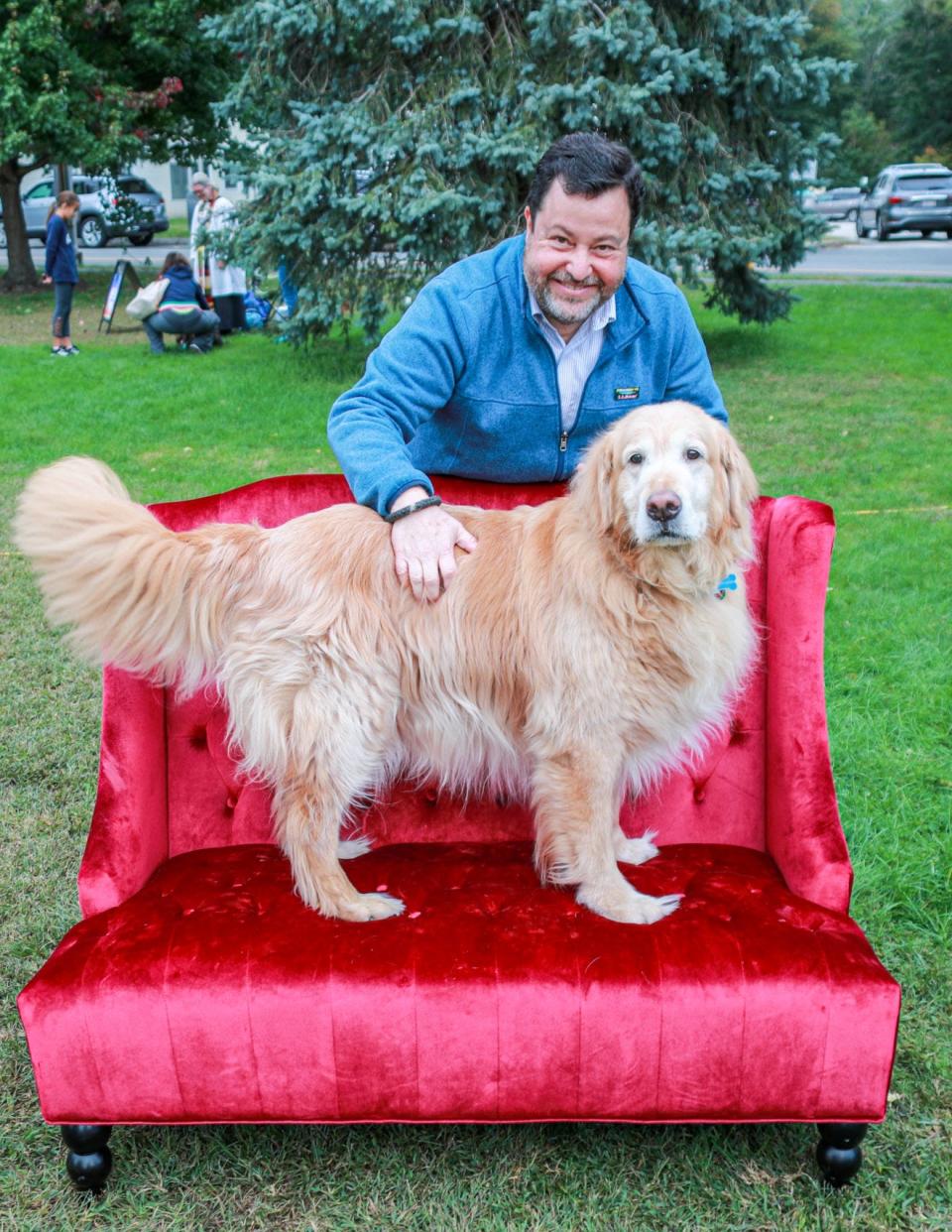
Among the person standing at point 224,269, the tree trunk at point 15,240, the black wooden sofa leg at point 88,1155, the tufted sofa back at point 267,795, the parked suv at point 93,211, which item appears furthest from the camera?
the parked suv at point 93,211

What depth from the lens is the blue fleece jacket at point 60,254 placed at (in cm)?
1289

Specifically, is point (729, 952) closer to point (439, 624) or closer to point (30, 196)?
point (439, 624)

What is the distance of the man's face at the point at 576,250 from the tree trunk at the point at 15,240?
1844cm

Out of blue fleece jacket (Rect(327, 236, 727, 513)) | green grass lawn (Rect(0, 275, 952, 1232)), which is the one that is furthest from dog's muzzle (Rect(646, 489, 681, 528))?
green grass lawn (Rect(0, 275, 952, 1232))

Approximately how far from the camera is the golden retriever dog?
252 centimetres

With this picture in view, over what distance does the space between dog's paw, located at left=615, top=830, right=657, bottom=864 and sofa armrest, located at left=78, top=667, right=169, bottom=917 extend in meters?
1.22

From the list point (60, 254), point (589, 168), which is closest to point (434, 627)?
point (589, 168)

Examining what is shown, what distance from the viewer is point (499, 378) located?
10.2 feet

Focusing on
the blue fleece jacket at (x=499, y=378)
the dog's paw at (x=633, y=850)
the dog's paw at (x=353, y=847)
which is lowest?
the dog's paw at (x=353, y=847)

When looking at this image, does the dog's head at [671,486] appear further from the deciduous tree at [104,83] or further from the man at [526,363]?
the deciduous tree at [104,83]

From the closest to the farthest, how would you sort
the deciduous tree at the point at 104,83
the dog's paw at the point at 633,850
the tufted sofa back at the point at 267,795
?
the tufted sofa back at the point at 267,795, the dog's paw at the point at 633,850, the deciduous tree at the point at 104,83

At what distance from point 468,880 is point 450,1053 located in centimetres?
51

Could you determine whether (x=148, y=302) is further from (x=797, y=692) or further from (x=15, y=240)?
(x=797, y=692)

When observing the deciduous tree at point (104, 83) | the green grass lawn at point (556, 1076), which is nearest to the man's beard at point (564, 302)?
the green grass lawn at point (556, 1076)
